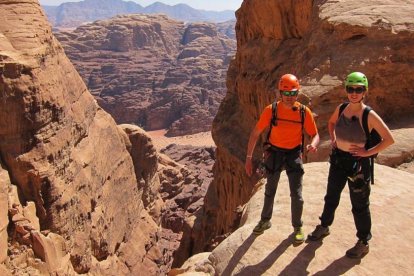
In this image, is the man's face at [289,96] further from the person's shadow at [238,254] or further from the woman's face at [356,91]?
the person's shadow at [238,254]

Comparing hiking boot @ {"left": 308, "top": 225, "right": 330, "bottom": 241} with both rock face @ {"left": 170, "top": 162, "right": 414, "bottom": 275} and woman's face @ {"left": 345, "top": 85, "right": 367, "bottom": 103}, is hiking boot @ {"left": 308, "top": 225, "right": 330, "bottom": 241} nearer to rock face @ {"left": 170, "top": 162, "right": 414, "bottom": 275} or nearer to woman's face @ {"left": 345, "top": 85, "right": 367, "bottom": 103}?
rock face @ {"left": 170, "top": 162, "right": 414, "bottom": 275}

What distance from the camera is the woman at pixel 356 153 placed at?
168 inches

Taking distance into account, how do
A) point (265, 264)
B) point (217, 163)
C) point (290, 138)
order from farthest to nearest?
point (217, 163)
point (290, 138)
point (265, 264)

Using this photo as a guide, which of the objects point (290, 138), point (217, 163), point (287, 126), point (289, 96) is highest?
point (289, 96)

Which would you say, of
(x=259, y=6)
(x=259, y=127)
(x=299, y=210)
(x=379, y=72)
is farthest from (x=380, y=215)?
(x=259, y=6)

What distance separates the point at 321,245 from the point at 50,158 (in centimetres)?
1037

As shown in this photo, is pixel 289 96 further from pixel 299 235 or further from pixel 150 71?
pixel 150 71

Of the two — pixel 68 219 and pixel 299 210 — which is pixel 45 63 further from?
pixel 299 210


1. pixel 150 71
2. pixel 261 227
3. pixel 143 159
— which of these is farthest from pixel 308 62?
pixel 150 71

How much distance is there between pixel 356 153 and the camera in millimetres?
4293

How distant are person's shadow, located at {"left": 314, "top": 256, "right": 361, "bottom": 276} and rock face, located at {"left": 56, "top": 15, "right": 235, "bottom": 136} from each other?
4835cm

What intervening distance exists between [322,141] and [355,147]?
4695 millimetres

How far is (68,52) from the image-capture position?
61.6 meters

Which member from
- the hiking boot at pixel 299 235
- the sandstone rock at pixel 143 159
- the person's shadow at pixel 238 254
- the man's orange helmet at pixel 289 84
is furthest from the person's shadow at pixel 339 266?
the sandstone rock at pixel 143 159
